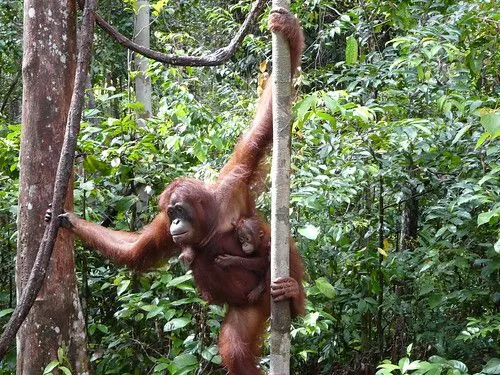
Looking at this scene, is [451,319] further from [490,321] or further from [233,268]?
[233,268]

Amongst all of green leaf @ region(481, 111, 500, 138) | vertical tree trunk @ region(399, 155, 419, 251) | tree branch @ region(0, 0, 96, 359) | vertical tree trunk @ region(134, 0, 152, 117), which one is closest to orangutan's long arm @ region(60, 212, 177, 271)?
tree branch @ region(0, 0, 96, 359)

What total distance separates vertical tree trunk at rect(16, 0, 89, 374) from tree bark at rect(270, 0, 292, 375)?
1.05m

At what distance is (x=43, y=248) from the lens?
7.23 feet

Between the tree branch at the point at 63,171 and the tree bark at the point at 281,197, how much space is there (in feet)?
2.38

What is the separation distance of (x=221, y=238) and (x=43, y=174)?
0.88m

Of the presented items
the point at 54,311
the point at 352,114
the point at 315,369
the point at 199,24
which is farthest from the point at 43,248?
the point at 199,24

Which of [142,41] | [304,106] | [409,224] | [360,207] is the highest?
[142,41]

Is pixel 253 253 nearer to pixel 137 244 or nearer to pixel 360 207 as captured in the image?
pixel 137 244

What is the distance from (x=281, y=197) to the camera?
7.04 feet

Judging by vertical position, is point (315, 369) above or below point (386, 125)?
below

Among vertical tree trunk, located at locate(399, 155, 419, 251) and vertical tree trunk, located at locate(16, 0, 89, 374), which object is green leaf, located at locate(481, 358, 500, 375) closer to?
vertical tree trunk, located at locate(399, 155, 419, 251)

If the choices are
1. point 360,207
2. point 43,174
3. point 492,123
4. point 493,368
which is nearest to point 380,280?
point 360,207

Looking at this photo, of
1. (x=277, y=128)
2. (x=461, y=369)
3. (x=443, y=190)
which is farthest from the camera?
(x=443, y=190)

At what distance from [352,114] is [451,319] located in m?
1.51
